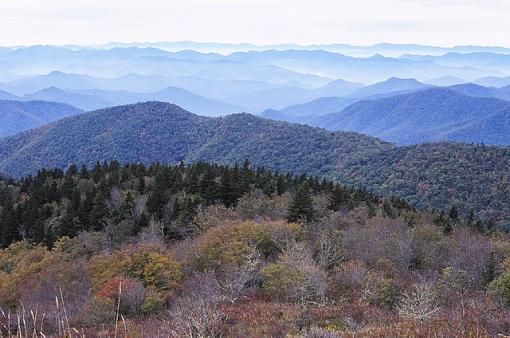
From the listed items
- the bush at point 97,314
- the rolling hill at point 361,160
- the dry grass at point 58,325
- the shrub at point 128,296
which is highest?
the dry grass at point 58,325

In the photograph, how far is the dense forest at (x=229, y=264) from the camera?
1598 cm

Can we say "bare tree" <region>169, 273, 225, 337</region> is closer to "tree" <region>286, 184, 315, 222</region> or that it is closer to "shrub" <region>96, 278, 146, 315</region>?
"shrub" <region>96, 278, 146, 315</region>

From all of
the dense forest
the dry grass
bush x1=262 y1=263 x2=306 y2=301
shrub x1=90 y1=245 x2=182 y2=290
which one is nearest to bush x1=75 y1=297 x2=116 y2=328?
the dense forest

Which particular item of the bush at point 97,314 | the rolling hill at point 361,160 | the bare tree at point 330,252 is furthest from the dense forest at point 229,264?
the rolling hill at point 361,160

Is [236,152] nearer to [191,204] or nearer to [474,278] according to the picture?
[191,204]

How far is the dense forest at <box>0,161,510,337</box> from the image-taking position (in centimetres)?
1598

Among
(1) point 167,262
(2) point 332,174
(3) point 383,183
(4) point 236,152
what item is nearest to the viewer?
(1) point 167,262

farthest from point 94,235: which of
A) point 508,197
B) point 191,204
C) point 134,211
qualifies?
point 508,197

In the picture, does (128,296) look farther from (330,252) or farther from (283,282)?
(330,252)

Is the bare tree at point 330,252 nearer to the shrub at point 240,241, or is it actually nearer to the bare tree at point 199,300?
the shrub at point 240,241

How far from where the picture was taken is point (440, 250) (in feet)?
121

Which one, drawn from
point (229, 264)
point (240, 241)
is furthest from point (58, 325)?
point (240, 241)

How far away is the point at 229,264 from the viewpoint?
29188 mm

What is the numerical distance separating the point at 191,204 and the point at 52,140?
172014 mm
